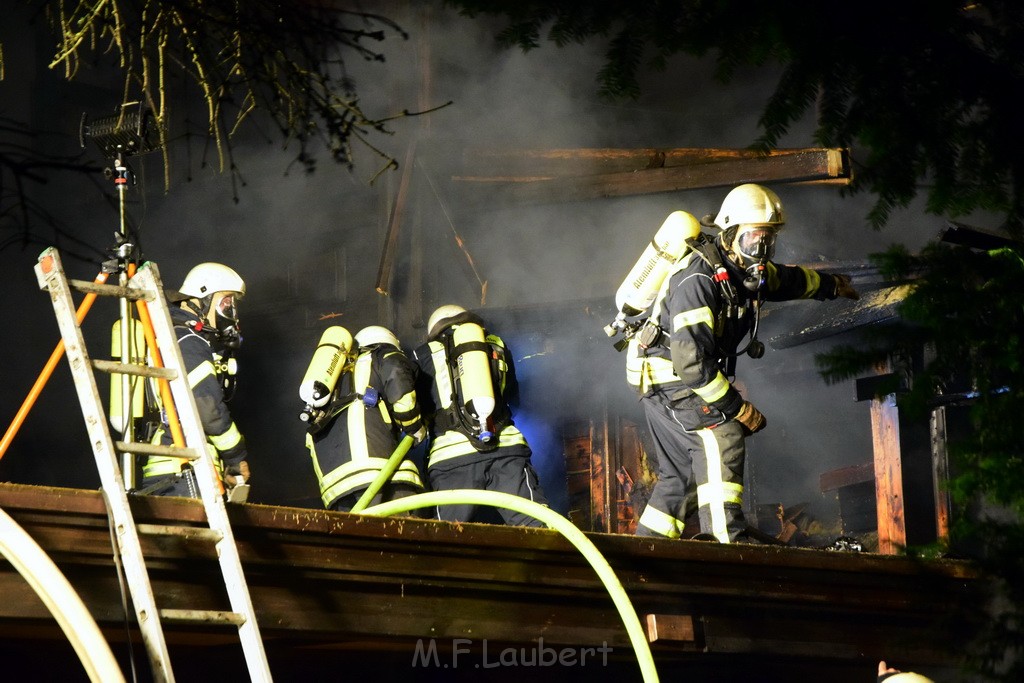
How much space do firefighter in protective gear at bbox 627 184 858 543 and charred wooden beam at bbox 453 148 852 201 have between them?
194cm

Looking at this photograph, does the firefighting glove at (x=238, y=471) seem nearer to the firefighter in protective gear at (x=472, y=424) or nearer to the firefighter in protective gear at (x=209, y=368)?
the firefighter in protective gear at (x=209, y=368)

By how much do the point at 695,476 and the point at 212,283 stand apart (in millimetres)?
3411

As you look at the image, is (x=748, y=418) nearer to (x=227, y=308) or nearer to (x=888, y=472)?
Result: (x=888, y=472)

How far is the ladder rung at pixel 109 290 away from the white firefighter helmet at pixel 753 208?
3.16 m

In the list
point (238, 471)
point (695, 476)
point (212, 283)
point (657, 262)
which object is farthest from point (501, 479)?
point (212, 283)

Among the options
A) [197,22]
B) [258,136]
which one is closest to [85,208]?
[258,136]

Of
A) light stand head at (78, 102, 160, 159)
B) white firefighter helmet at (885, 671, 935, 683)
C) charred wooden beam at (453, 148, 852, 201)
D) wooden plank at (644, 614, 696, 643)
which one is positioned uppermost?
charred wooden beam at (453, 148, 852, 201)

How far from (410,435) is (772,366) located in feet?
9.34

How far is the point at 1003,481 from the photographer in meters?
2.75

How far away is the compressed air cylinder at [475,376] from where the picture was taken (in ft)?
23.3

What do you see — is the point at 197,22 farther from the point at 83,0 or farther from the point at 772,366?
the point at 772,366

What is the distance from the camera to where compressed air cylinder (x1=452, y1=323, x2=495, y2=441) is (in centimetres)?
710

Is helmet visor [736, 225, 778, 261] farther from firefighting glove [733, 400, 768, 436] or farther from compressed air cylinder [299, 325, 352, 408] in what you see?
compressed air cylinder [299, 325, 352, 408]

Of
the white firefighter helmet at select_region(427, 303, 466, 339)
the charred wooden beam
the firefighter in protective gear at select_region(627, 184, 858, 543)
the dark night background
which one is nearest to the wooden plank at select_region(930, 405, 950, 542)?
the firefighter in protective gear at select_region(627, 184, 858, 543)
